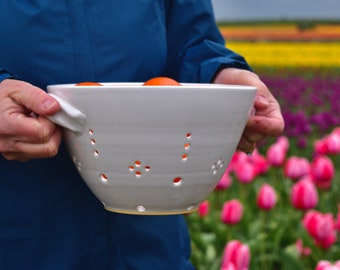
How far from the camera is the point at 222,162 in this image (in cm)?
96

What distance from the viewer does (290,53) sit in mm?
16844

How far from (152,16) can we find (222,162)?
315mm

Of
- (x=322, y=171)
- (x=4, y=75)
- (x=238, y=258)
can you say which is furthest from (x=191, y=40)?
(x=322, y=171)

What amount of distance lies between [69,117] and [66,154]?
228mm

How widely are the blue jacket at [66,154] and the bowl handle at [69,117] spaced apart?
0.13m

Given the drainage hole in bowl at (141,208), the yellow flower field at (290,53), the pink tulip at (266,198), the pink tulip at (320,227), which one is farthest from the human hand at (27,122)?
the yellow flower field at (290,53)

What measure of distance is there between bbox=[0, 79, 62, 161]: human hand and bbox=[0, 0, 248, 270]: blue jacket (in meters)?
0.08

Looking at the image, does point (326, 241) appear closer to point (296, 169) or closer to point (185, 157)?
point (296, 169)

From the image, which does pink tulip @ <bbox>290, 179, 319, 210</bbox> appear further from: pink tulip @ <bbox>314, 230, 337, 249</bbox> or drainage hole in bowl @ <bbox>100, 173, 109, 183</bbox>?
drainage hole in bowl @ <bbox>100, 173, 109, 183</bbox>

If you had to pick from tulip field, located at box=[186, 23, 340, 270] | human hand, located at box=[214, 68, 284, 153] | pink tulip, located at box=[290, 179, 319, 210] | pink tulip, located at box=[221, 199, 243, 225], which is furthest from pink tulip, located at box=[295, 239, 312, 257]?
human hand, located at box=[214, 68, 284, 153]

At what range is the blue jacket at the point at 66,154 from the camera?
1070mm

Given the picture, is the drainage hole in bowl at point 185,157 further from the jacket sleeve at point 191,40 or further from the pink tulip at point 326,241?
the pink tulip at point 326,241

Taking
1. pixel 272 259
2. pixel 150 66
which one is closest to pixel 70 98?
pixel 150 66

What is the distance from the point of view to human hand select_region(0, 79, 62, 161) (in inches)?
34.3
